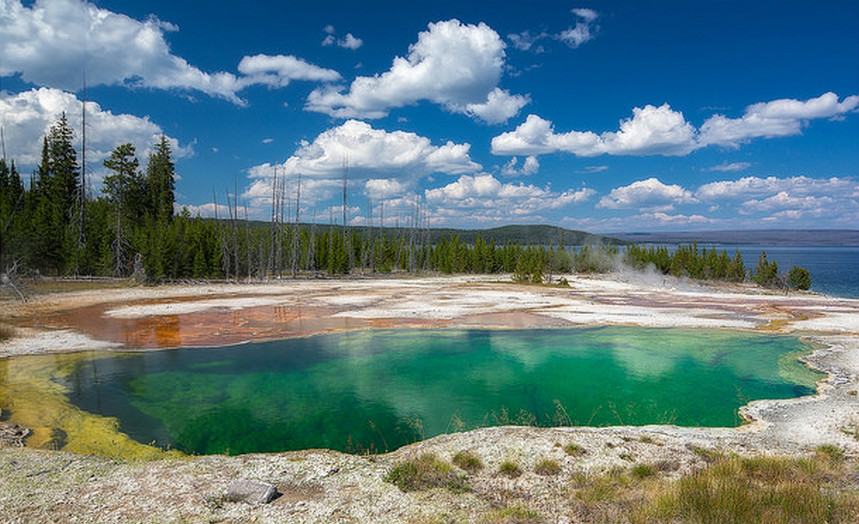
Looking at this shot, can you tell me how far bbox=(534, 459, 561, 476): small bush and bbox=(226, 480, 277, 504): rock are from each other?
4382 mm

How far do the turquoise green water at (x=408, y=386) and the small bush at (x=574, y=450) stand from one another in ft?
9.71

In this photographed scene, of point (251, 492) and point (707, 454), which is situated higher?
point (251, 492)

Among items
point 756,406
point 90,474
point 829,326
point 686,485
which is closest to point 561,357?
point 756,406

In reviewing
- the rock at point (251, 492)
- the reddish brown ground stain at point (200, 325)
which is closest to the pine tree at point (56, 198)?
the reddish brown ground stain at point (200, 325)

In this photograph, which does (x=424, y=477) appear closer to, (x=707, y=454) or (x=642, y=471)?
(x=642, y=471)

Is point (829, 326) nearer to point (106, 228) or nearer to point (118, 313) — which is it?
point (118, 313)

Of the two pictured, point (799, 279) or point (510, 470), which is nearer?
point (510, 470)

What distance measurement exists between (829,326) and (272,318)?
104 ft

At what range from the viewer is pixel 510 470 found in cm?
807

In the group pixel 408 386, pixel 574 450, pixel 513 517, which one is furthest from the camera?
pixel 408 386

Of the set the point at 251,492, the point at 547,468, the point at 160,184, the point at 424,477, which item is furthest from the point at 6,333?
the point at 160,184

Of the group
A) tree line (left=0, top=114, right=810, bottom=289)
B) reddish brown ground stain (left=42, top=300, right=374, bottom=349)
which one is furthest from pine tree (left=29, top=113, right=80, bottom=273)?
reddish brown ground stain (left=42, top=300, right=374, bottom=349)

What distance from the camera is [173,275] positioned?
1842 inches

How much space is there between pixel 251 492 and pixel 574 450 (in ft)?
18.9
